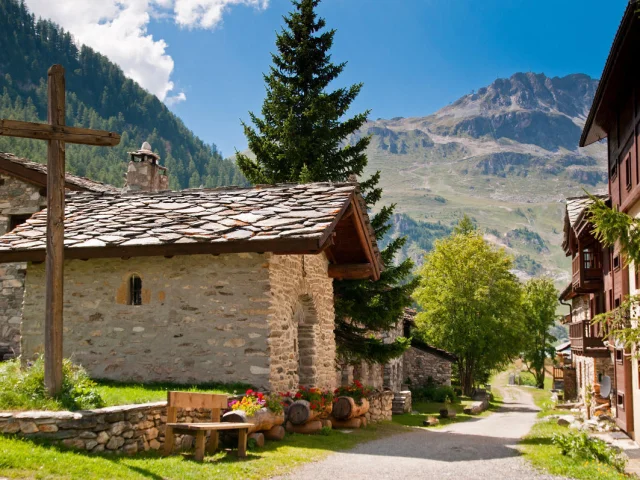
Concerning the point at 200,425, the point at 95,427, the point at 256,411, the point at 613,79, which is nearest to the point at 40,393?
the point at 95,427

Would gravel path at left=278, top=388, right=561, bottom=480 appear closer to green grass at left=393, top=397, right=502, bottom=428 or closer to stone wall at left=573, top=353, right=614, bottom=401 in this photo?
A: green grass at left=393, top=397, right=502, bottom=428

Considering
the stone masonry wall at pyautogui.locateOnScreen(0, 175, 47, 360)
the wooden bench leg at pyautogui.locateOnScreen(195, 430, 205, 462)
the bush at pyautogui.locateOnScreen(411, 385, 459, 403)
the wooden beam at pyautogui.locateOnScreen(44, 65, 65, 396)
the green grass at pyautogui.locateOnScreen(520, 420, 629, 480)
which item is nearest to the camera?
the wooden bench leg at pyautogui.locateOnScreen(195, 430, 205, 462)

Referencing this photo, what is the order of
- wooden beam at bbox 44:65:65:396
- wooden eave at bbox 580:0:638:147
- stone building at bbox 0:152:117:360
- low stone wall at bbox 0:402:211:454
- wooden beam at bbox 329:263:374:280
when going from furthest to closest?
stone building at bbox 0:152:117:360 → wooden beam at bbox 329:263:374:280 → wooden eave at bbox 580:0:638:147 → wooden beam at bbox 44:65:65:396 → low stone wall at bbox 0:402:211:454

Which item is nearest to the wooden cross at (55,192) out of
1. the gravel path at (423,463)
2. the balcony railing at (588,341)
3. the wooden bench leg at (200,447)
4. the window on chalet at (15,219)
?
the wooden bench leg at (200,447)

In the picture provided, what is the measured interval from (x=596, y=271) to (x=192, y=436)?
22308 millimetres

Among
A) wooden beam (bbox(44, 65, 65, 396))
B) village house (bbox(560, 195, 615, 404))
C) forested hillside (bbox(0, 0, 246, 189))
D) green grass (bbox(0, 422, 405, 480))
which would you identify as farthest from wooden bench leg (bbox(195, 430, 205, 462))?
forested hillside (bbox(0, 0, 246, 189))

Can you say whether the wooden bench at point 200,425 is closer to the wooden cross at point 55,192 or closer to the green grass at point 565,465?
the wooden cross at point 55,192

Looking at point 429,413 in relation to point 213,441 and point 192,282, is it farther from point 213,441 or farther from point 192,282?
point 213,441

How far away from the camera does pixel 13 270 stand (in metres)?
19.7

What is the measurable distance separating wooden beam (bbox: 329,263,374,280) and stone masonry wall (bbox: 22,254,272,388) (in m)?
4.30

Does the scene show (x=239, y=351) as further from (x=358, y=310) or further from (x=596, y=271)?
(x=596, y=271)

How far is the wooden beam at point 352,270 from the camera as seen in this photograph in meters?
16.2

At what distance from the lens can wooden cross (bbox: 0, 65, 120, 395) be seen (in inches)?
350

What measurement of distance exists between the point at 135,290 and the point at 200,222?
6.56 ft
